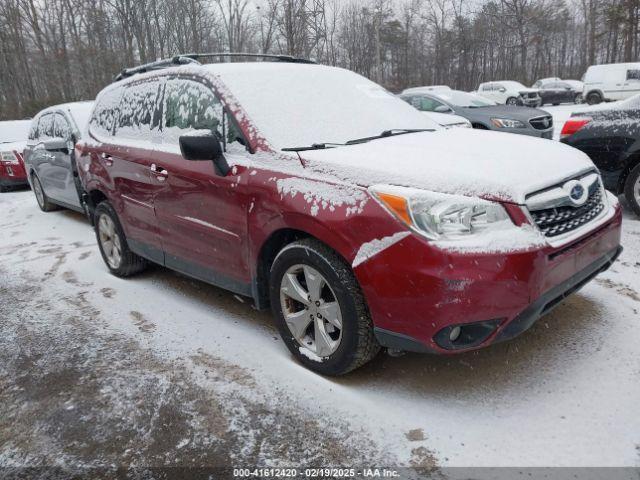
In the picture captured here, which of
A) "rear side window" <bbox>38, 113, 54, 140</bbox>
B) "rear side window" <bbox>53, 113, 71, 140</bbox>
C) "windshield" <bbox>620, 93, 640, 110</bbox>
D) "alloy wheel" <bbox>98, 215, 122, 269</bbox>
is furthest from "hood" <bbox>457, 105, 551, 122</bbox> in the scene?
"alloy wheel" <bbox>98, 215, 122, 269</bbox>

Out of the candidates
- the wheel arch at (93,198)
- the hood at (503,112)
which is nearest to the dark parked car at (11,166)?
the wheel arch at (93,198)

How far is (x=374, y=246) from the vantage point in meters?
2.42

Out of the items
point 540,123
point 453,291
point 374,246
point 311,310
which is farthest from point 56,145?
point 540,123

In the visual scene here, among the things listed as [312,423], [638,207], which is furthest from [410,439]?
[638,207]

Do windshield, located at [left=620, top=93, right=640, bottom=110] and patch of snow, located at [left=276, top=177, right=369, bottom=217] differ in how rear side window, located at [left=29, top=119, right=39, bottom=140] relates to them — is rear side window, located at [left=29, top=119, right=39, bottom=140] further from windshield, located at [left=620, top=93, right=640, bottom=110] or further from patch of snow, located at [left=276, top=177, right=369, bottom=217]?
windshield, located at [left=620, top=93, right=640, bottom=110]

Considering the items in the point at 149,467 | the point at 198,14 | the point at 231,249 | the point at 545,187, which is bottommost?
the point at 149,467

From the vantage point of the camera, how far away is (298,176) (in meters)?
2.77

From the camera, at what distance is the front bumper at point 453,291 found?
227 cm

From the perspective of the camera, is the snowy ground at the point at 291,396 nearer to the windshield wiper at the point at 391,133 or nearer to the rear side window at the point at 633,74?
the windshield wiper at the point at 391,133

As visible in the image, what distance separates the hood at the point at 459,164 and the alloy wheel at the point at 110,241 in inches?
106

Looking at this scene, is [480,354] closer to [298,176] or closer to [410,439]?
[410,439]

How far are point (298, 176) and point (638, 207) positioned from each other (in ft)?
14.3

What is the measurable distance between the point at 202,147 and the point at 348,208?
3.45 ft

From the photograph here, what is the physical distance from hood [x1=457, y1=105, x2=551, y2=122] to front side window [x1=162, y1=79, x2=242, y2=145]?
8.11 metres
